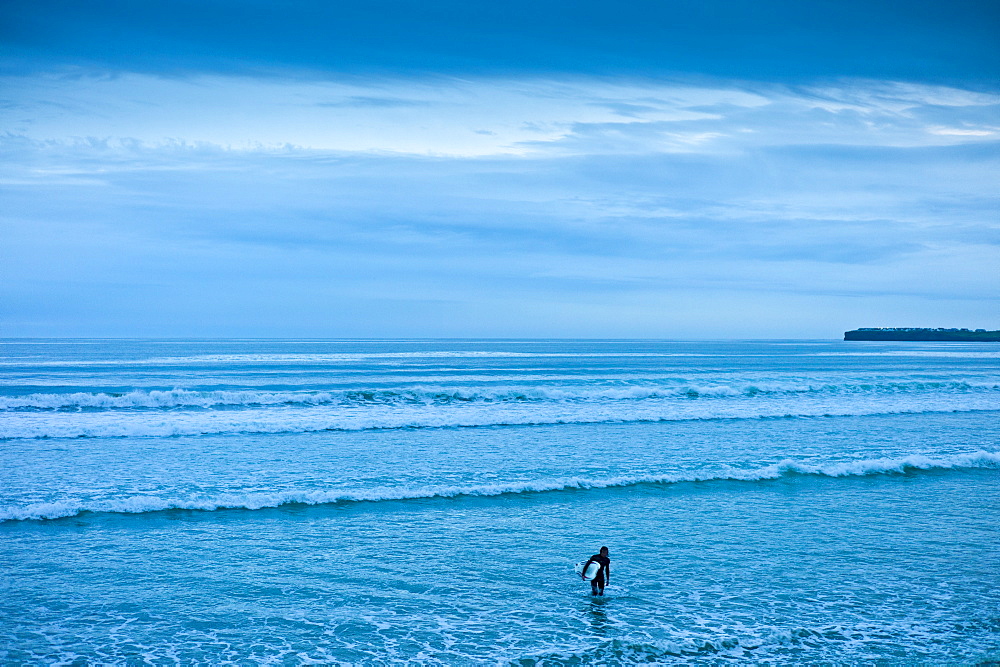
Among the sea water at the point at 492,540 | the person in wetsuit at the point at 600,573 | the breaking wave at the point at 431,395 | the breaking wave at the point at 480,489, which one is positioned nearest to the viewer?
the sea water at the point at 492,540

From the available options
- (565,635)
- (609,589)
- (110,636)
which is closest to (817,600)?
(609,589)

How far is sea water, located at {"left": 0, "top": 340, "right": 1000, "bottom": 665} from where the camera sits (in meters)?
9.34

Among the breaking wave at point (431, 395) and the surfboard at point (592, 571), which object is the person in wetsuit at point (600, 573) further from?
the breaking wave at point (431, 395)

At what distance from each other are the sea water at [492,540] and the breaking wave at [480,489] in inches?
3.3

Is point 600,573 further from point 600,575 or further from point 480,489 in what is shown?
point 480,489

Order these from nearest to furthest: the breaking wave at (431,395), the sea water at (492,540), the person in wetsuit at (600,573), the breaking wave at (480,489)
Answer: the sea water at (492,540)
the person in wetsuit at (600,573)
the breaking wave at (480,489)
the breaking wave at (431,395)

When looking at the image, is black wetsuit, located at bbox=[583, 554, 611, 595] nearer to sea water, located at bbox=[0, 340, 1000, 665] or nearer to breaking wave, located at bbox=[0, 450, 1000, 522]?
sea water, located at bbox=[0, 340, 1000, 665]

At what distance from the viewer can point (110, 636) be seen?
933 cm

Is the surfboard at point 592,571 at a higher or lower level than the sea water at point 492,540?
higher

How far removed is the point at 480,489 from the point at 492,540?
3753 millimetres

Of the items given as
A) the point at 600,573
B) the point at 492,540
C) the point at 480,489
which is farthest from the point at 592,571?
the point at 480,489

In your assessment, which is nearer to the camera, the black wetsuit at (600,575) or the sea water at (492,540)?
the sea water at (492,540)

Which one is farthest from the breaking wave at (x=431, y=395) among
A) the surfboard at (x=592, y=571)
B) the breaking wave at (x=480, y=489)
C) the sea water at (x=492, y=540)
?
the surfboard at (x=592, y=571)

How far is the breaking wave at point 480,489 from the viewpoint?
50.2ft
